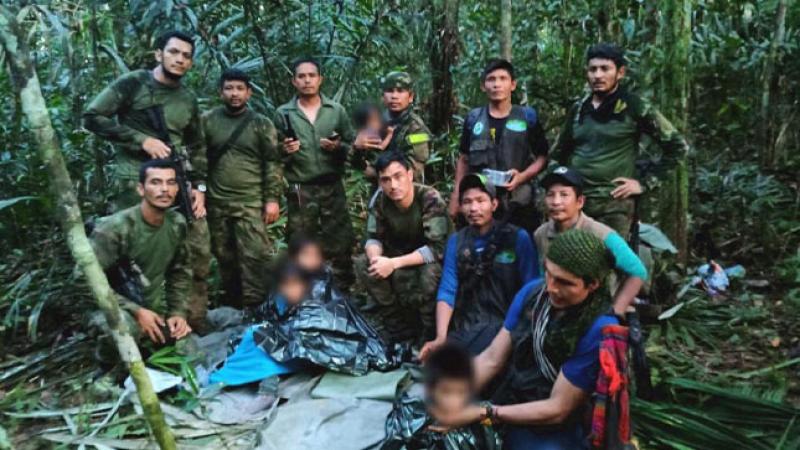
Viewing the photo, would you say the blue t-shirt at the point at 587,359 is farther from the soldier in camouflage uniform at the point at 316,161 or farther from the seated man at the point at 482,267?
the soldier in camouflage uniform at the point at 316,161

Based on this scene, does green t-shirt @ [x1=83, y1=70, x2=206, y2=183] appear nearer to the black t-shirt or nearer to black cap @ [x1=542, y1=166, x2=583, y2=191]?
the black t-shirt

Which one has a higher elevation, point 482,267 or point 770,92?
point 770,92

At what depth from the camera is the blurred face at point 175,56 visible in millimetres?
4629

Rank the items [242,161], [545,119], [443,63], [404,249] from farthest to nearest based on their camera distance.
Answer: [545,119]
[443,63]
[242,161]
[404,249]

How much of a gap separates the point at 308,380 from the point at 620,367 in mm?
2209

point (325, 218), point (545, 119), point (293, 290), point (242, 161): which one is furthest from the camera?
point (545, 119)

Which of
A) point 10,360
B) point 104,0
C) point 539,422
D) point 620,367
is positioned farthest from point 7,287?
point 620,367

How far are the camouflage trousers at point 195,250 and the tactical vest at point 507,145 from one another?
2.14 m

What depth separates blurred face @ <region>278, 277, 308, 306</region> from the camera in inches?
173

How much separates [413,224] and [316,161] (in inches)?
47.5

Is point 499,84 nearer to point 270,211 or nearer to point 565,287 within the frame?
point 270,211

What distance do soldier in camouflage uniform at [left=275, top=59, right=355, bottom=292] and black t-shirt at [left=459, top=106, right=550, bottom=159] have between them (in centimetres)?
108

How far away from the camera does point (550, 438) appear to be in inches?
109

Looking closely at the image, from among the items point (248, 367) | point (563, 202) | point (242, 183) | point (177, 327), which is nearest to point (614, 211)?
point (563, 202)
